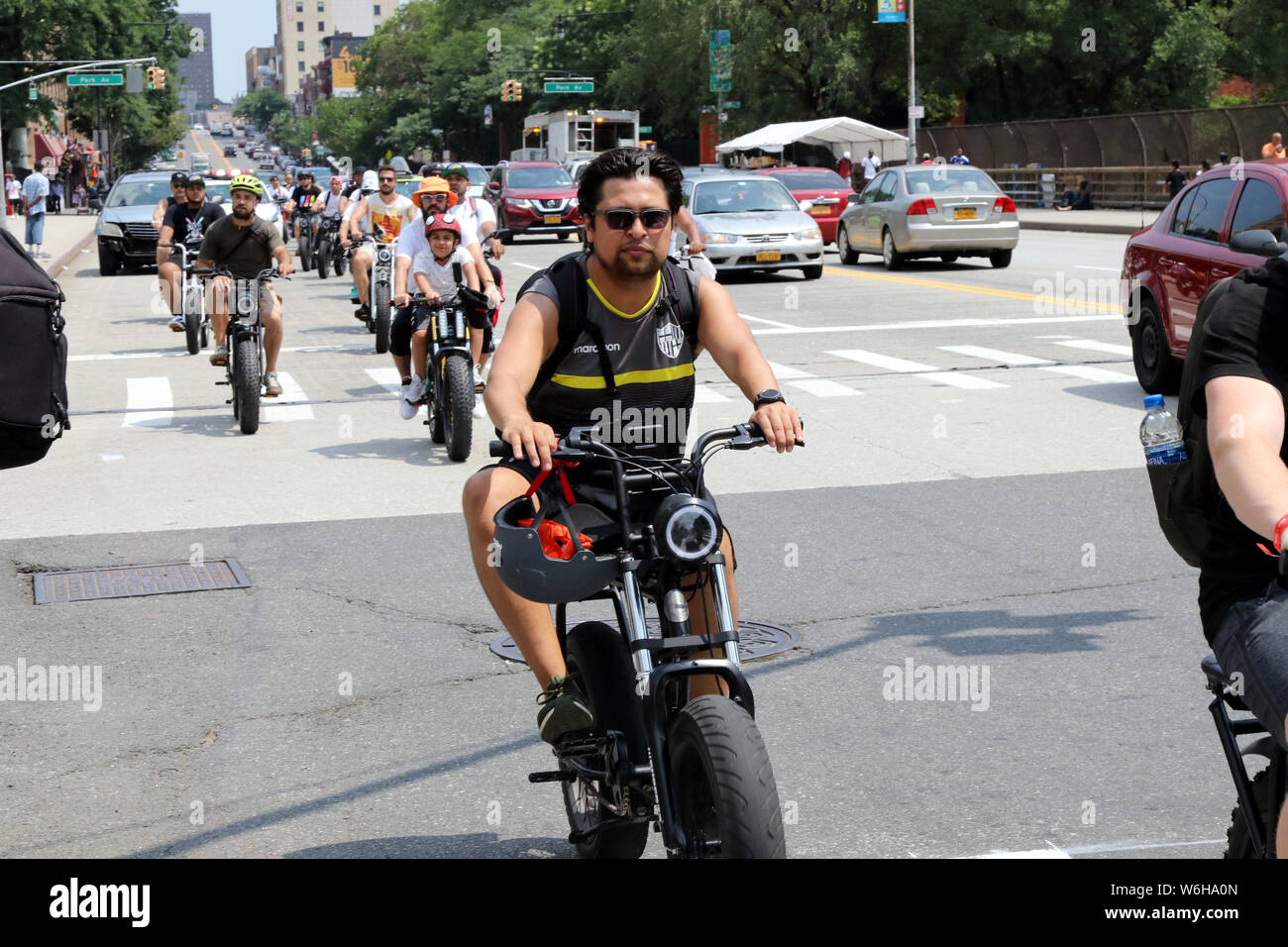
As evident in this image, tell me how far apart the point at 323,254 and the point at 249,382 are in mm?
18140

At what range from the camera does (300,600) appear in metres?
7.55

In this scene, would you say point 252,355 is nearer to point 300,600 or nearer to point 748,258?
point 300,600

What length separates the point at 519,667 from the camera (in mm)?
6508

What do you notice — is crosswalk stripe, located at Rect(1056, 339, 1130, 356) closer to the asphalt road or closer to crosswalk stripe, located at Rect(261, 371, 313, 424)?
the asphalt road

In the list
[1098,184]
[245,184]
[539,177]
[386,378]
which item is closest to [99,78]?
[539,177]

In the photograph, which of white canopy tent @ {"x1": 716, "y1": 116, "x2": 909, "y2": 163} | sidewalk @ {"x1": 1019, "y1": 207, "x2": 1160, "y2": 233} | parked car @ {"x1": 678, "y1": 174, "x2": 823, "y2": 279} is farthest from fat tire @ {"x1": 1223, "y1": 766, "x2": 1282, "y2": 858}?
white canopy tent @ {"x1": 716, "y1": 116, "x2": 909, "y2": 163}

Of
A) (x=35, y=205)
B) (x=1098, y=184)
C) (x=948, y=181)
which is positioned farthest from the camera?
(x=1098, y=184)

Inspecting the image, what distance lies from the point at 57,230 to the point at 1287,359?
5025 cm

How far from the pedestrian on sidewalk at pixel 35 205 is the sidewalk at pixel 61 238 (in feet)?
1.29

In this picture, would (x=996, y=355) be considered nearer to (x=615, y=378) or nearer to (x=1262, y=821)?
(x=615, y=378)

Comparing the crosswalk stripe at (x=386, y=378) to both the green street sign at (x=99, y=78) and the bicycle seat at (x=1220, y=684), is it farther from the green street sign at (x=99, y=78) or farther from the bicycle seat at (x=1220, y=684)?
the green street sign at (x=99, y=78)

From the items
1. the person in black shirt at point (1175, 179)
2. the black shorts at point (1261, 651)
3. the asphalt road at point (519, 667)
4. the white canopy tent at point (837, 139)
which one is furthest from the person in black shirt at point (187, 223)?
the white canopy tent at point (837, 139)
